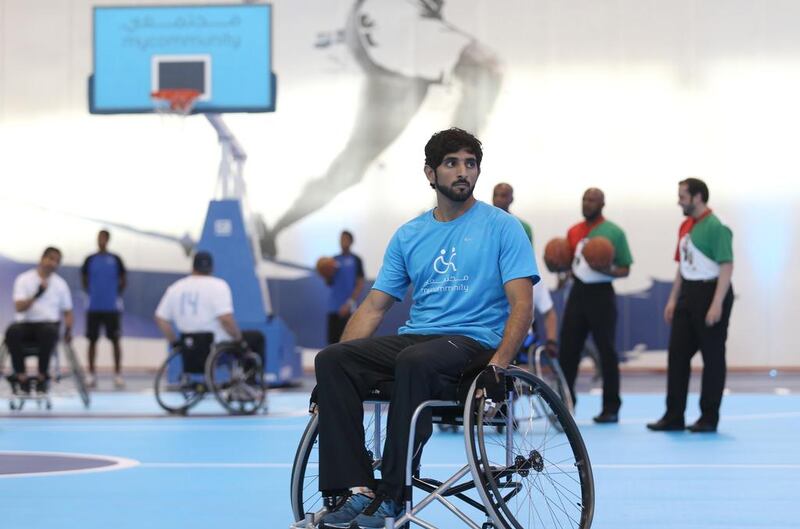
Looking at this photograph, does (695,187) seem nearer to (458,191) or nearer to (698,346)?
(698,346)

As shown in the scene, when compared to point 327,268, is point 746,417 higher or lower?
lower

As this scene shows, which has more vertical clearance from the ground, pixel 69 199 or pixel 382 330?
pixel 69 199

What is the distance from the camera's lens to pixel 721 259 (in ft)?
23.0

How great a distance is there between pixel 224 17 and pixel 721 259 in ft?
20.2

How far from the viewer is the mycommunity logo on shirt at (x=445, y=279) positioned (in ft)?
12.4

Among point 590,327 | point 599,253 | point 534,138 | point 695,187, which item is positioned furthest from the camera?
point 534,138

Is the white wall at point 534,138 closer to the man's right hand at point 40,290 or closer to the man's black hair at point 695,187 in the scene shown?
the man's right hand at point 40,290

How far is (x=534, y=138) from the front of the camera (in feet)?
43.7

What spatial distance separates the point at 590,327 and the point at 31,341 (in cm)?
401

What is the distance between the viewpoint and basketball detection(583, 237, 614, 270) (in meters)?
7.56

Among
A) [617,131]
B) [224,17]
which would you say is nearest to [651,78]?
[617,131]

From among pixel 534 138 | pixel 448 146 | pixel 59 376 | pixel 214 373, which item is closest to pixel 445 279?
pixel 448 146

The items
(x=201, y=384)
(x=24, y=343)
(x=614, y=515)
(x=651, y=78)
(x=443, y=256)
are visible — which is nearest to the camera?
(x=443, y=256)

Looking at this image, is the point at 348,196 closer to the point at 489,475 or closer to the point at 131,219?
the point at 131,219
